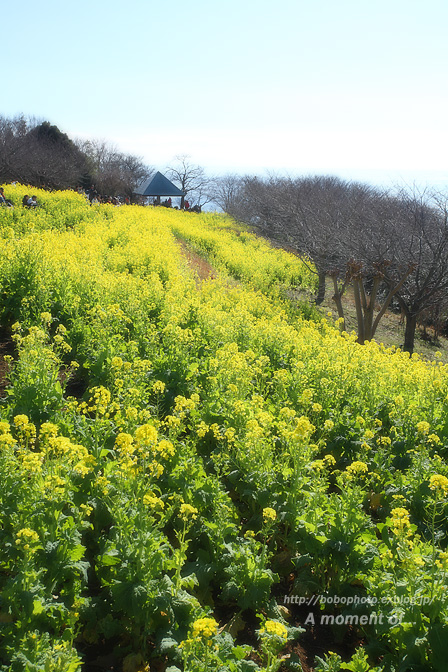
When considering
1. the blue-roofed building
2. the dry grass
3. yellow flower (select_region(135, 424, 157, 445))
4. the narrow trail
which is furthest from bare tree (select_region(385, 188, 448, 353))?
the blue-roofed building

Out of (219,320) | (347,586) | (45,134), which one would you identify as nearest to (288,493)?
(347,586)

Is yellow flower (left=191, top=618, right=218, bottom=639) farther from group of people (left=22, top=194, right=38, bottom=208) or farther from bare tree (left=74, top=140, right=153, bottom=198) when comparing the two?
bare tree (left=74, top=140, right=153, bottom=198)

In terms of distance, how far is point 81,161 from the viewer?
4972 centimetres

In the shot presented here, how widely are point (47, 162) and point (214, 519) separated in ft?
136

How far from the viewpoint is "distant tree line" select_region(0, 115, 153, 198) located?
3462 cm

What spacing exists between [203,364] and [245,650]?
4.03 meters

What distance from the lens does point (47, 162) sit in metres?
40.0

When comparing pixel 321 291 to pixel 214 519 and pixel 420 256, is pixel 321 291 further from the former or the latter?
pixel 214 519

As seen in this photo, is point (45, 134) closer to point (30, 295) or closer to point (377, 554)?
point (30, 295)

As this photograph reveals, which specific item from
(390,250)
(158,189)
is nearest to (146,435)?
(390,250)

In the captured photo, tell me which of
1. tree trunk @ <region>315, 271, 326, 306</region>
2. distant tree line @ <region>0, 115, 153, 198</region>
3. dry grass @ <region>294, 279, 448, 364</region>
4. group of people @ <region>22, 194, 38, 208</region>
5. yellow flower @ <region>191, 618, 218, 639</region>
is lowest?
yellow flower @ <region>191, 618, 218, 639</region>

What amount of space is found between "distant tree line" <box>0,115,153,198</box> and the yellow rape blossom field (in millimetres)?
29713

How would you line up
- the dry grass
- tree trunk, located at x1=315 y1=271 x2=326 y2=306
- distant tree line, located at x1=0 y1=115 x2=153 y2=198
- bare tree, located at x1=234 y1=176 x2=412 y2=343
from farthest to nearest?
distant tree line, located at x1=0 y1=115 x2=153 y2=198 → tree trunk, located at x1=315 y1=271 x2=326 y2=306 → the dry grass → bare tree, located at x1=234 y1=176 x2=412 y2=343

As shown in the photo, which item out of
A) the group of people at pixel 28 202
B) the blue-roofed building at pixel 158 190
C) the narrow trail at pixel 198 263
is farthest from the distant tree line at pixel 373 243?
the blue-roofed building at pixel 158 190
